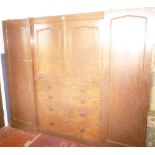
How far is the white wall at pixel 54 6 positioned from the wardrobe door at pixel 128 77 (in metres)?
0.22

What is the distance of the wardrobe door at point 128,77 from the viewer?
1.80 meters

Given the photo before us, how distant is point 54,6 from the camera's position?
2.29 meters

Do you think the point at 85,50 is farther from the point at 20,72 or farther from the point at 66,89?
the point at 20,72

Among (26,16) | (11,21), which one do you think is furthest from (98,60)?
(11,21)

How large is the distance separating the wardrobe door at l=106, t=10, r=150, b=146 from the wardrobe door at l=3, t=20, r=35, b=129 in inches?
48.9

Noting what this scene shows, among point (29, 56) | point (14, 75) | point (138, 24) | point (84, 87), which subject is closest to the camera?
point (138, 24)

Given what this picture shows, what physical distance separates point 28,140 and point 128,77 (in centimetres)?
180

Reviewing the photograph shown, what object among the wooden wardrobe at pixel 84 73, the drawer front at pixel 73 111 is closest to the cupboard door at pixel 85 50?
the wooden wardrobe at pixel 84 73

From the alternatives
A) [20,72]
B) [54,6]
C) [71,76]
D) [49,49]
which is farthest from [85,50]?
[20,72]

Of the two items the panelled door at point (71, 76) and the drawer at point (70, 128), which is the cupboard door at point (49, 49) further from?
the drawer at point (70, 128)

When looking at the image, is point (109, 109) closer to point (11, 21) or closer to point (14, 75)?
point (14, 75)

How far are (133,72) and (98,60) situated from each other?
0.45m

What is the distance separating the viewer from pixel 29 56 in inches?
96.3

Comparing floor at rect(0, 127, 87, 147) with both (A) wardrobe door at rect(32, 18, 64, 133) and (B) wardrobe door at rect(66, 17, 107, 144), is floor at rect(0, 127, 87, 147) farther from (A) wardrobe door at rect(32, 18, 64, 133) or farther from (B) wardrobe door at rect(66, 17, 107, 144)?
(B) wardrobe door at rect(66, 17, 107, 144)
